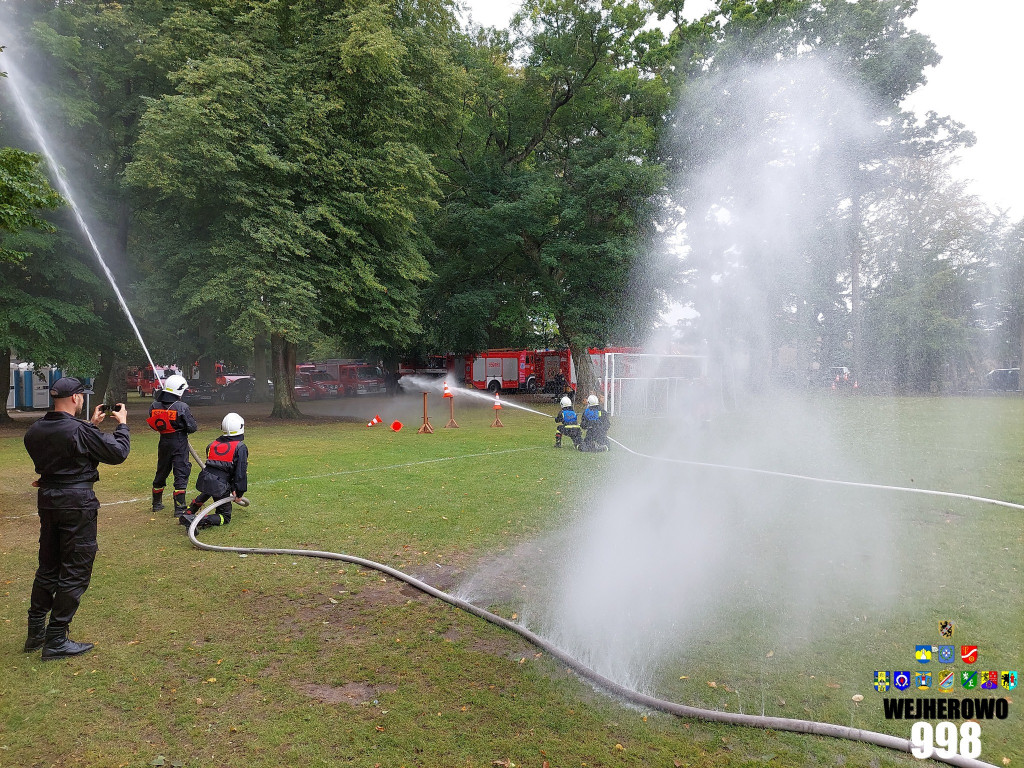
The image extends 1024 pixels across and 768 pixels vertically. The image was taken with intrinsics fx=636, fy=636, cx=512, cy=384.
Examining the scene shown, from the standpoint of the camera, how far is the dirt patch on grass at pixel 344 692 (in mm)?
3951

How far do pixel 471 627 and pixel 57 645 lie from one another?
2940 mm

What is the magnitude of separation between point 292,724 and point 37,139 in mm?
20297

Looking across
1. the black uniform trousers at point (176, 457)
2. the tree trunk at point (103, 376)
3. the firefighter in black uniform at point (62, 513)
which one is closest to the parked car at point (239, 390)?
the tree trunk at point (103, 376)

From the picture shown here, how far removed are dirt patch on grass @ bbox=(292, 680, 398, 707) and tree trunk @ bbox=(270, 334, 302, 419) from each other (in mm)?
20616

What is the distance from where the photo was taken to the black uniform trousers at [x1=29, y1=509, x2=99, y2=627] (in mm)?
4516

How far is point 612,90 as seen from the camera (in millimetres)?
26969

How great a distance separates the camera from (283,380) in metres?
24.2

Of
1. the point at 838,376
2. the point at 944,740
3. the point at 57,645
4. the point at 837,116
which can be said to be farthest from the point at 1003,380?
the point at 57,645

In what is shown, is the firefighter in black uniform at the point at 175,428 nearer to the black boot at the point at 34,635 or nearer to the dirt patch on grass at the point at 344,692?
the black boot at the point at 34,635

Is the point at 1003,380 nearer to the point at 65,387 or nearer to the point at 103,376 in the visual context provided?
the point at 65,387

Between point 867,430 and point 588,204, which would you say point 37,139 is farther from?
point 867,430

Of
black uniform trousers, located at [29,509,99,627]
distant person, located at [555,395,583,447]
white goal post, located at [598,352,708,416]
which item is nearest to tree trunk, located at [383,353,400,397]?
white goal post, located at [598,352,708,416]

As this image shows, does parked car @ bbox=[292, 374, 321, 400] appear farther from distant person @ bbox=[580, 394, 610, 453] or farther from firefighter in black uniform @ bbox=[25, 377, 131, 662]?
firefighter in black uniform @ bbox=[25, 377, 131, 662]

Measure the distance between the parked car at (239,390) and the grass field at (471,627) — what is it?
25.1 metres
